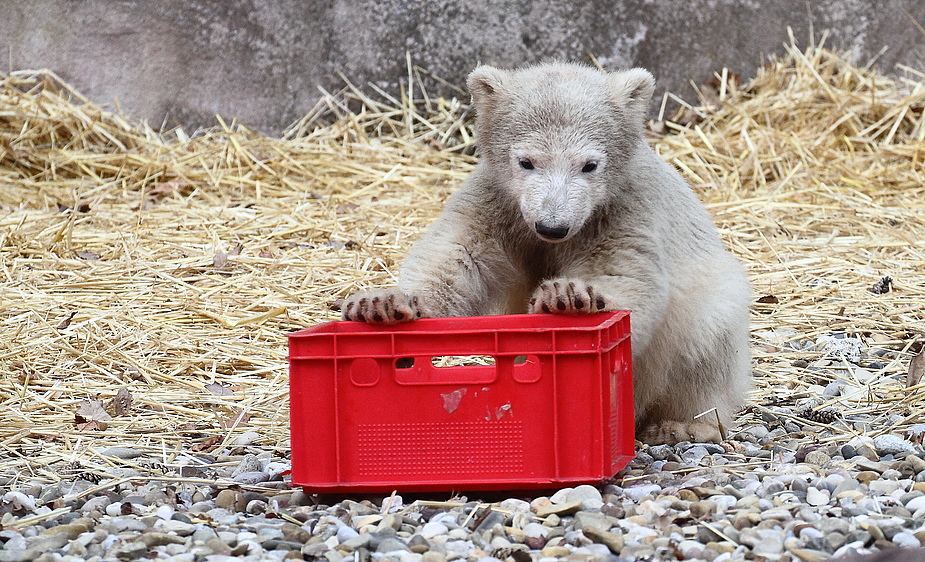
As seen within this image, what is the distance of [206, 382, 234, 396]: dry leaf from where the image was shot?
13.5 feet

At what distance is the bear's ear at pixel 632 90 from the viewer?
3734 millimetres

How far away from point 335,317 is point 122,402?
119 centimetres

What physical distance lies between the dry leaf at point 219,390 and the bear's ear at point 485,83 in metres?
1.48

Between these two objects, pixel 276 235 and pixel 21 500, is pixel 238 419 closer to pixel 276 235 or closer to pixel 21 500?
pixel 21 500

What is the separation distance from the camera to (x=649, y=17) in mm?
7793

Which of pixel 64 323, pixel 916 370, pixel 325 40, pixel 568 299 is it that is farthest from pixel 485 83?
pixel 325 40

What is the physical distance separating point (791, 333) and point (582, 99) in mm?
2034

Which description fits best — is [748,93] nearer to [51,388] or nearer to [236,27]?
[236,27]

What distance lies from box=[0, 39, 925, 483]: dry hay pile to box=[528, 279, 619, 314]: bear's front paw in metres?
1.11

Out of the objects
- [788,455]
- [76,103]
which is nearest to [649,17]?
[76,103]

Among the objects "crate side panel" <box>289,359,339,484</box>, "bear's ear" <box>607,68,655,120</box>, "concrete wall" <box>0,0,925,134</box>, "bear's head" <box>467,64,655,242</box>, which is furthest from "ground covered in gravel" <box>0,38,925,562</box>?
"bear's ear" <box>607,68,655,120</box>

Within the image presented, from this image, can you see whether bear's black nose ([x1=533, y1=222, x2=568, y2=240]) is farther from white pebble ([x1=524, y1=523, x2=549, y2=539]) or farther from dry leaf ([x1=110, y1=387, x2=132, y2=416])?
dry leaf ([x1=110, y1=387, x2=132, y2=416])

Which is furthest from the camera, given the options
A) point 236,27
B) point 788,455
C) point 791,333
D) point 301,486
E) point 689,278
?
point 236,27

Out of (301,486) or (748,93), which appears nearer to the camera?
(301,486)
